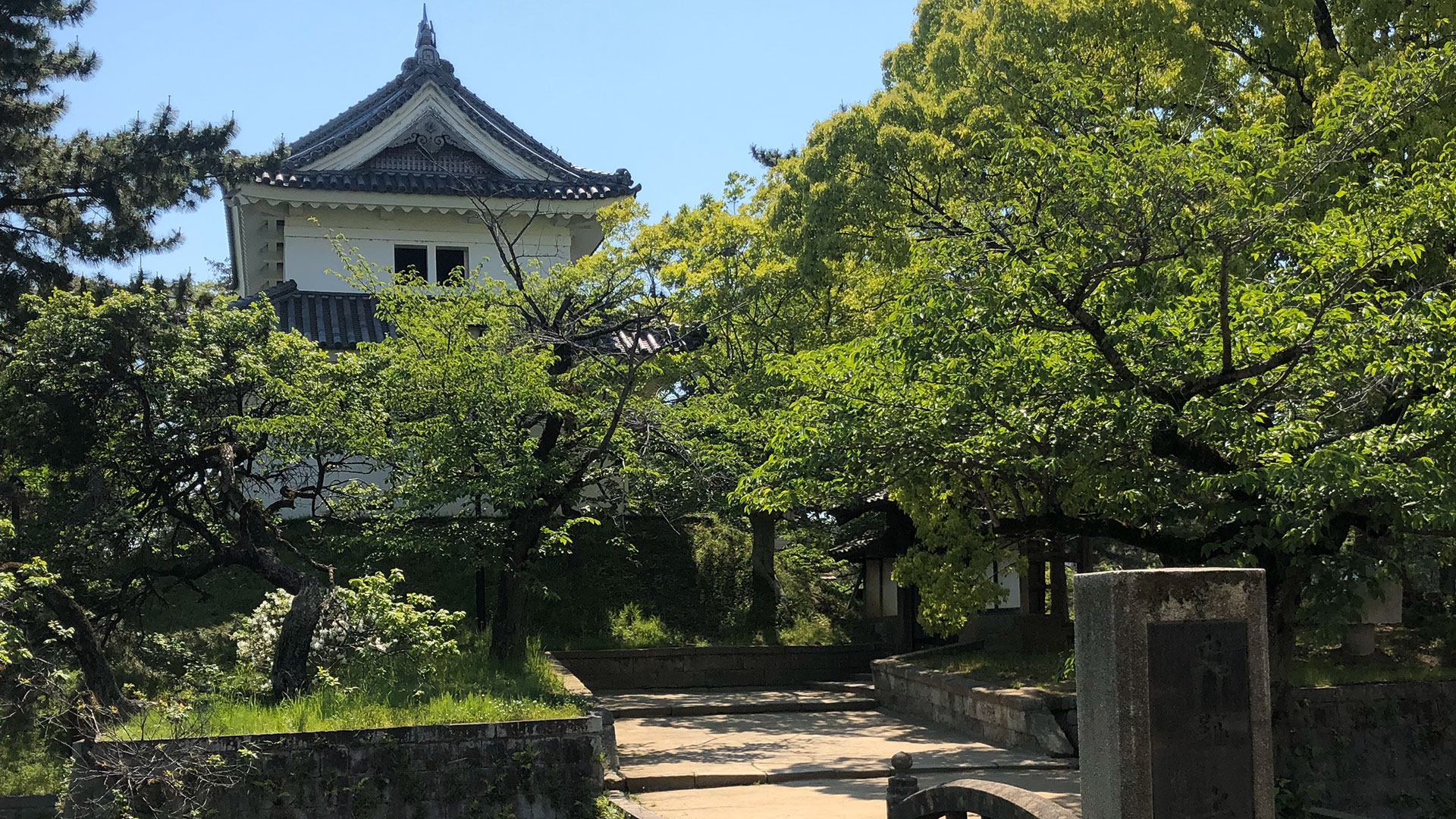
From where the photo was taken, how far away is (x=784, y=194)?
59.0 ft

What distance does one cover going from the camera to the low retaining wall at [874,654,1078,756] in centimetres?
1318

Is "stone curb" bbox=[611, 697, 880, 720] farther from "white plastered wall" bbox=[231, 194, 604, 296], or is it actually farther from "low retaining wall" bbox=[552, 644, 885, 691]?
"white plastered wall" bbox=[231, 194, 604, 296]

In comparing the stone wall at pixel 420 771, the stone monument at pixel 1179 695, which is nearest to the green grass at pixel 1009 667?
the stone wall at pixel 420 771

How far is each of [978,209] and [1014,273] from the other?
4.58 feet

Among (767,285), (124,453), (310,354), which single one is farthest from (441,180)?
(124,453)

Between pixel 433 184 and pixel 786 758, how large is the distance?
15.2 m

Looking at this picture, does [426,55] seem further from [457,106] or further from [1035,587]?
[1035,587]

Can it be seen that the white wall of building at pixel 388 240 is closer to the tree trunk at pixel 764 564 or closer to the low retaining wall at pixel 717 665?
the tree trunk at pixel 764 564

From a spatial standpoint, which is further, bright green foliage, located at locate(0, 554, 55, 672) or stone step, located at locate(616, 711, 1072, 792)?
stone step, located at locate(616, 711, 1072, 792)

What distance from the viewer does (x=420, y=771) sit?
33.2 feet

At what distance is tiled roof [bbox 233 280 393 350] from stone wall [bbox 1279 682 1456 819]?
1657 cm

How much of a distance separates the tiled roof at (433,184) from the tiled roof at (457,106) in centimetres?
4

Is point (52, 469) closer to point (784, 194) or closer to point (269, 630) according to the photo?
point (269, 630)

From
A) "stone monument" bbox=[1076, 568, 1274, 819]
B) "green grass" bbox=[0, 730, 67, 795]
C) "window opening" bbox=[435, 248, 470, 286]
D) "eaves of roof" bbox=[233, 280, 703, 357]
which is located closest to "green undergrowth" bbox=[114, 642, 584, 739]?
"green grass" bbox=[0, 730, 67, 795]
